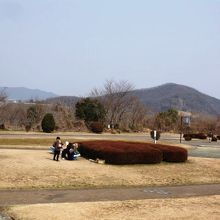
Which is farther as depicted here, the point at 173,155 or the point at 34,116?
the point at 34,116

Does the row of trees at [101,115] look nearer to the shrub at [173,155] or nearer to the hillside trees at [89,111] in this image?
the hillside trees at [89,111]

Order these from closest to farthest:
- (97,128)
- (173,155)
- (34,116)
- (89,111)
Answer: (173,155)
(97,128)
(34,116)
(89,111)

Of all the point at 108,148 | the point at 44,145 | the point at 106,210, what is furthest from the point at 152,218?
the point at 44,145

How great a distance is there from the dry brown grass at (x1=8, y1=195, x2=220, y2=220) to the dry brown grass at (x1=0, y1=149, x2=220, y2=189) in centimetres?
365

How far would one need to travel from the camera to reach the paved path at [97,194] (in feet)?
49.1

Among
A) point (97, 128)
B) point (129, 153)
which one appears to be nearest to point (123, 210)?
point (129, 153)

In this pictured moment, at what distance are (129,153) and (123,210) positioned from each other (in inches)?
398

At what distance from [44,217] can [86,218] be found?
1099mm

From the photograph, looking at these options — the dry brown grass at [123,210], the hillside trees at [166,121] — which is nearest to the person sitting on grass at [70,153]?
the dry brown grass at [123,210]

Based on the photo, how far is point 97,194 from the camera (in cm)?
1655

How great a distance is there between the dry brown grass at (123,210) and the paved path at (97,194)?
956 millimetres

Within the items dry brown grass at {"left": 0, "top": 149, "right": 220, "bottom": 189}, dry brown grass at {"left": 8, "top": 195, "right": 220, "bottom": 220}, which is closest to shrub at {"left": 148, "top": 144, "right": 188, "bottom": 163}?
dry brown grass at {"left": 0, "top": 149, "right": 220, "bottom": 189}

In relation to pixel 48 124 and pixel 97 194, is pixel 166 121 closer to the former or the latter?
pixel 48 124

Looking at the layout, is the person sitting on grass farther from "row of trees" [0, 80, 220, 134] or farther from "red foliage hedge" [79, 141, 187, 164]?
"row of trees" [0, 80, 220, 134]
